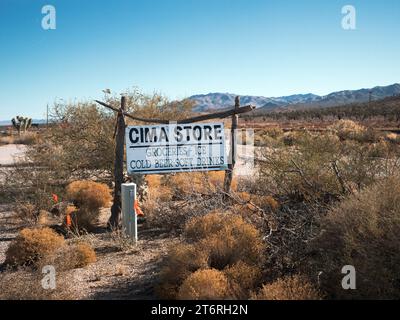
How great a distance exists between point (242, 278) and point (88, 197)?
6604mm

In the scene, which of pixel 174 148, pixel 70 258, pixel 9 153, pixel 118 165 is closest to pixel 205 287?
pixel 70 258

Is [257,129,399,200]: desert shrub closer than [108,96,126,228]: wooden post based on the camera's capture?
Yes

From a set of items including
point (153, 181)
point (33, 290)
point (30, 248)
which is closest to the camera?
point (33, 290)

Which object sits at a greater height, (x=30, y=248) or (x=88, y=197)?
(x=88, y=197)

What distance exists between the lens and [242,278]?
15.8 ft

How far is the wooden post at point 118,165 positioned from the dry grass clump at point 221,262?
2.71 meters

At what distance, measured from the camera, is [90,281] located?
19.5ft

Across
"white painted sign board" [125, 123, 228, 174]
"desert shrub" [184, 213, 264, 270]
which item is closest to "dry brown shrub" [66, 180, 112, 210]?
"white painted sign board" [125, 123, 228, 174]

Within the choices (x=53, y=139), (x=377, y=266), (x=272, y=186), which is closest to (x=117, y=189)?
(x=272, y=186)

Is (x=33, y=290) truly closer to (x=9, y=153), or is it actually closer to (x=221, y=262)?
(x=221, y=262)

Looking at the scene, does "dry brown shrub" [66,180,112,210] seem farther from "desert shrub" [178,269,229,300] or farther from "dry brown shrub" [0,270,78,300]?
"desert shrub" [178,269,229,300]

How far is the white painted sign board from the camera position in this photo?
7.34m

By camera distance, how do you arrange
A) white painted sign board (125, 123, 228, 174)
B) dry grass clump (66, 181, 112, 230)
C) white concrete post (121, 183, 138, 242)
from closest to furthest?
white painted sign board (125, 123, 228, 174) < white concrete post (121, 183, 138, 242) < dry grass clump (66, 181, 112, 230)

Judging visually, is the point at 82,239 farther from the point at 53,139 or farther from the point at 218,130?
the point at 53,139
